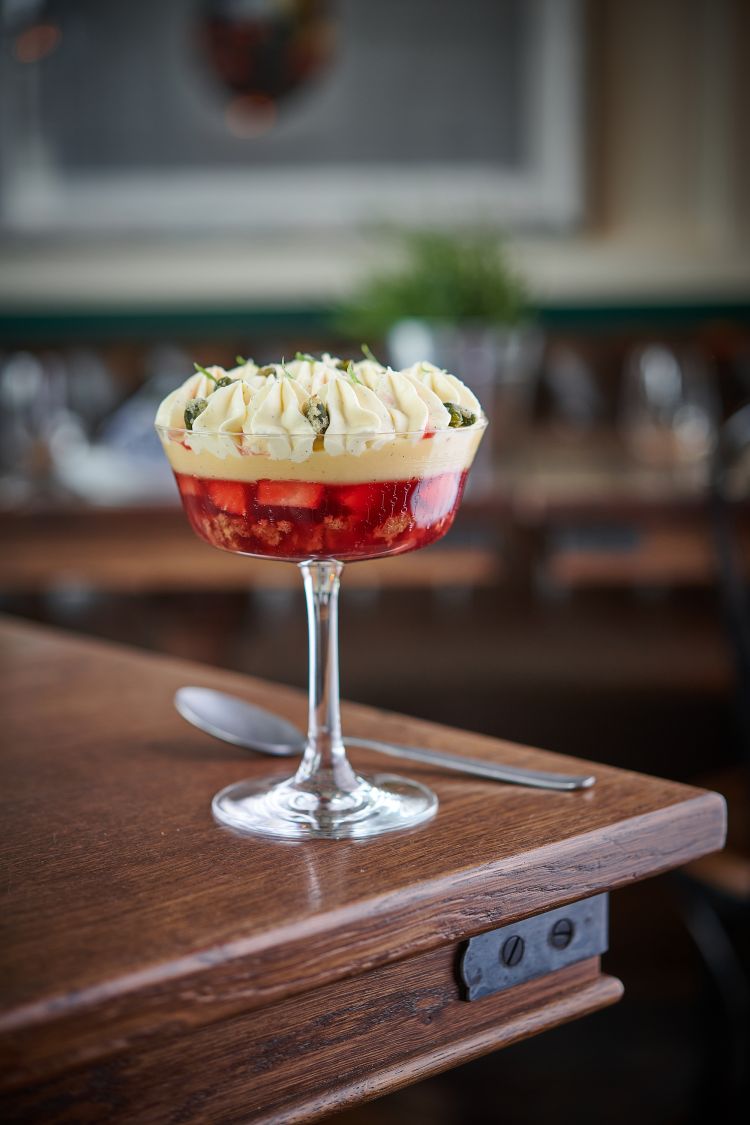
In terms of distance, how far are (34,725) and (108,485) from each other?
5.38 feet

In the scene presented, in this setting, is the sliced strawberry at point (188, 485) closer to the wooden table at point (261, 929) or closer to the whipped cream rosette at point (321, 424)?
the whipped cream rosette at point (321, 424)

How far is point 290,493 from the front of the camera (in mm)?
742

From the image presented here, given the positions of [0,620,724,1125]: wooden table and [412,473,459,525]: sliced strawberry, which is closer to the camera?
[0,620,724,1125]: wooden table

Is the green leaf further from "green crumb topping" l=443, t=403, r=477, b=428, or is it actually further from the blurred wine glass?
"green crumb topping" l=443, t=403, r=477, b=428

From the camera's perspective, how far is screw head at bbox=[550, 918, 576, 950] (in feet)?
2.51

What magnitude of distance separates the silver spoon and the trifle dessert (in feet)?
0.56

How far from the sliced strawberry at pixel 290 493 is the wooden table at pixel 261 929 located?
0.20 meters

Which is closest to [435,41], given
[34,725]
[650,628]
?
[650,628]

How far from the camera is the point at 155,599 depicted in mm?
2820

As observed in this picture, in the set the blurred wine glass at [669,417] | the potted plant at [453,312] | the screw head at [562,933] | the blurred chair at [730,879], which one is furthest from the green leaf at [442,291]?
the screw head at [562,933]

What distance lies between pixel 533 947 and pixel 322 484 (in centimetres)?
30

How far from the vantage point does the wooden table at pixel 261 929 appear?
0.58 metres

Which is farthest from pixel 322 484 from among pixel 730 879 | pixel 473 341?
pixel 473 341

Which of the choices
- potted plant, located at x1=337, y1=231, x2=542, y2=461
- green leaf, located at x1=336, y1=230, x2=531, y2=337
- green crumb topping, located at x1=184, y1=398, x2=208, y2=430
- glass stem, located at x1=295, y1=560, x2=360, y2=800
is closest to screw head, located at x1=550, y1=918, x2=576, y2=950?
glass stem, located at x1=295, y1=560, x2=360, y2=800
